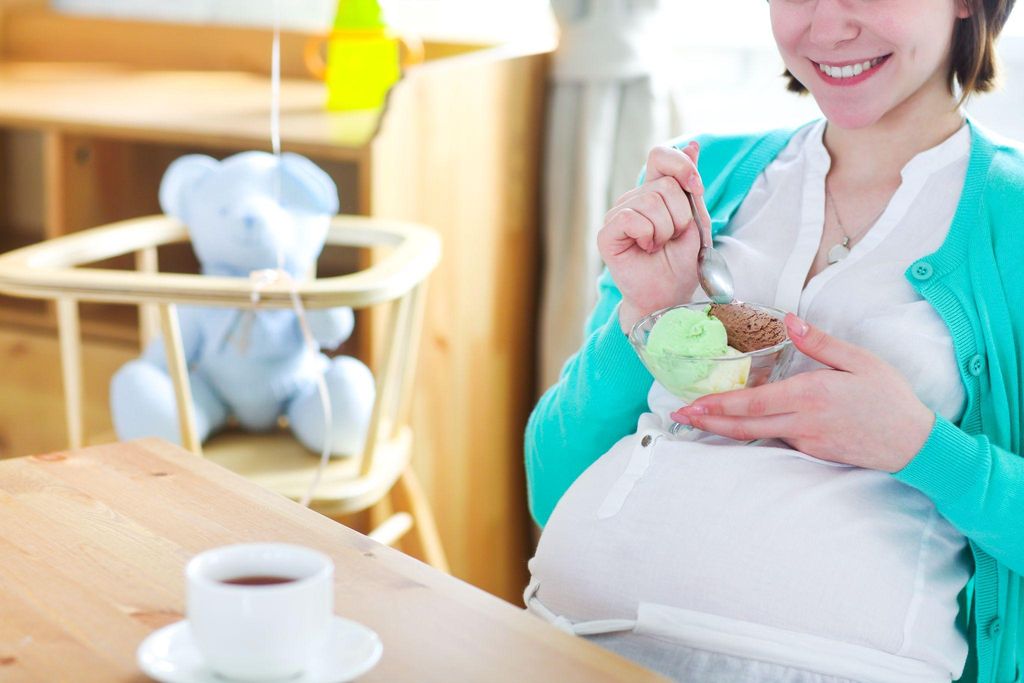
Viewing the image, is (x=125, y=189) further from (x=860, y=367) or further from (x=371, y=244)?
(x=860, y=367)

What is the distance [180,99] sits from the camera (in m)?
2.25

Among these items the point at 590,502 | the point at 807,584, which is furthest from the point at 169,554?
the point at 807,584

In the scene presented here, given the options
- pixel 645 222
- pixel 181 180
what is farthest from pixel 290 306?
pixel 645 222

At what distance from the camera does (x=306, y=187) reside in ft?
5.95

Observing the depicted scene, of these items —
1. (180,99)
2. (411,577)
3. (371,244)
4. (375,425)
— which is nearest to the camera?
(411,577)

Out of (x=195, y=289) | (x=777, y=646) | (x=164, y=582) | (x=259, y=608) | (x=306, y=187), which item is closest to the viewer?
(x=259, y=608)

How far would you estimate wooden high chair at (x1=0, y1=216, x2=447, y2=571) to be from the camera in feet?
4.99

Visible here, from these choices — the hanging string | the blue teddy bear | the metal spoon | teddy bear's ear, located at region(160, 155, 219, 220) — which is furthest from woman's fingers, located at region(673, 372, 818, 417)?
teddy bear's ear, located at region(160, 155, 219, 220)

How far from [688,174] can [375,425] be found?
71 centimetres

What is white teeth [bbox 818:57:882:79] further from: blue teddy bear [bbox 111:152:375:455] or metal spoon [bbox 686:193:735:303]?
blue teddy bear [bbox 111:152:375:455]

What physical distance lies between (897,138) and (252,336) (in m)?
1.01

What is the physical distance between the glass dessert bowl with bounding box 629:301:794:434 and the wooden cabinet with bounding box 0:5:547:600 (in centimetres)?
92

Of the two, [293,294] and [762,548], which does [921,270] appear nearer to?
[762,548]

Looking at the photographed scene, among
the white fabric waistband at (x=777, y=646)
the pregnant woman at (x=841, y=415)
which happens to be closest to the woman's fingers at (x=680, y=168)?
the pregnant woman at (x=841, y=415)
